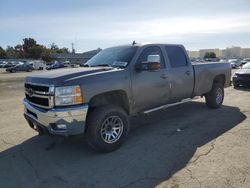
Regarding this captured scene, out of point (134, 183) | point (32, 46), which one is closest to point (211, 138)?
point (134, 183)

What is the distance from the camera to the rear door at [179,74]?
268 inches

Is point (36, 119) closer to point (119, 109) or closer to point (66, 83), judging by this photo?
point (66, 83)

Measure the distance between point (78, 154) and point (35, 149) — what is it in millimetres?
947

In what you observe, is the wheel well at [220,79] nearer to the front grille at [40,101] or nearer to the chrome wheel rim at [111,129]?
the chrome wheel rim at [111,129]

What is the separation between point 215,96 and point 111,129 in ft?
14.5

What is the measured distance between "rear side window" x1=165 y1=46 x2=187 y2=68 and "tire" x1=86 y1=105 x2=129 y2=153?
2.16 metres

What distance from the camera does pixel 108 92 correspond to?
5379 millimetres

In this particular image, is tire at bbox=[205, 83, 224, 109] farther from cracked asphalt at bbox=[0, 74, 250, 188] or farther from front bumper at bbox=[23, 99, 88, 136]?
front bumper at bbox=[23, 99, 88, 136]

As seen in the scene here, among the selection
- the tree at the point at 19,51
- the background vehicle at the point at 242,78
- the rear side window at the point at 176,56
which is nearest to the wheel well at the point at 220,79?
the rear side window at the point at 176,56

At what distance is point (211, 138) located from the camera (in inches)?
231

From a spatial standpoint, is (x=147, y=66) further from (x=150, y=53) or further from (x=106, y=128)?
(x=106, y=128)

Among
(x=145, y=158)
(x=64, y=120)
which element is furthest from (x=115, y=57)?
(x=145, y=158)

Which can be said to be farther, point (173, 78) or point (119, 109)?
point (173, 78)

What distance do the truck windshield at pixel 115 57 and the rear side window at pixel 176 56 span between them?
1134 mm
